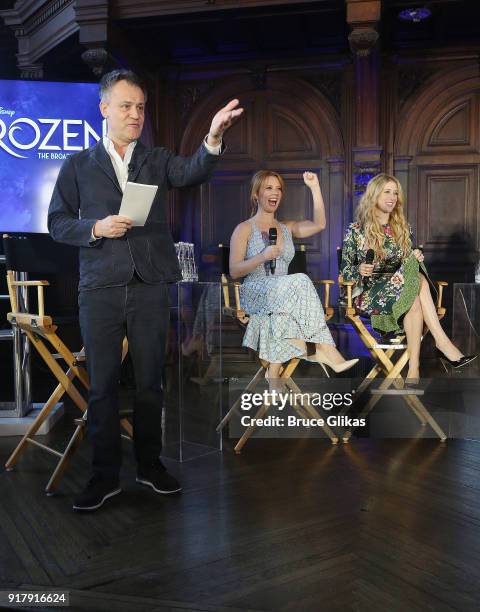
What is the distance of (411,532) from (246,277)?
1.92 m

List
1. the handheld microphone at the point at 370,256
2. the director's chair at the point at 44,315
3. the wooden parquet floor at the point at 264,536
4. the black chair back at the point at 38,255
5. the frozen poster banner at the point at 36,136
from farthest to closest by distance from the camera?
the frozen poster banner at the point at 36,136, the handheld microphone at the point at 370,256, the black chair back at the point at 38,255, the director's chair at the point at 44,315, the wooden parquet floor at the point at 264,536

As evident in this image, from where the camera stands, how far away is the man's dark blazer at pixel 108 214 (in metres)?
2.76

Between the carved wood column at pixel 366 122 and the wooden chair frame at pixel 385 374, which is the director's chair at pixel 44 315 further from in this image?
the carved wood column at pixel 366 122

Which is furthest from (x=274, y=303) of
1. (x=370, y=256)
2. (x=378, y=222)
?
(x=378, y=222)

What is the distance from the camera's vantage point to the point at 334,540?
2406 millimetres

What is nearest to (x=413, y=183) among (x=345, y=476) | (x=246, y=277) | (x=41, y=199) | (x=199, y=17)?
(x=199, y=17)

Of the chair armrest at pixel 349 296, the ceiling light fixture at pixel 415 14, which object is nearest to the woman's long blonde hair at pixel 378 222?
the chair armrest at pixel 349 296

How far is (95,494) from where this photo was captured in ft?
9.12

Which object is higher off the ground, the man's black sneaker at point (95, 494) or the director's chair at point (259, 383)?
the director's chair at point (259, 383)

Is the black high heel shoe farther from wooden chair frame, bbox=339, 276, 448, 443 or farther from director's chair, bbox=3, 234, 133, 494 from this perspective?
director's chair, bbox=3, 234, 133, 494

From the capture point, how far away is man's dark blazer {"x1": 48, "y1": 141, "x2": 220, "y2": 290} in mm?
2756

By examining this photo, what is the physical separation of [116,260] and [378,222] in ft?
6.73

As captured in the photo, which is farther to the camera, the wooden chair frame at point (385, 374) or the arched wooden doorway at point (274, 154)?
the arched wooden doorway at point (274, 154)

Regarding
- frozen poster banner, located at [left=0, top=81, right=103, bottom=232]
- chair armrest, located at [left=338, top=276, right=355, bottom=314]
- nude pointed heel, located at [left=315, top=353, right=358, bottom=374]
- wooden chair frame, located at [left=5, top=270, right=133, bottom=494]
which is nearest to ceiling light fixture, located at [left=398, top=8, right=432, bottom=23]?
frozen poster banner, located at [left=0, top=81, right=103, bottom=232]
